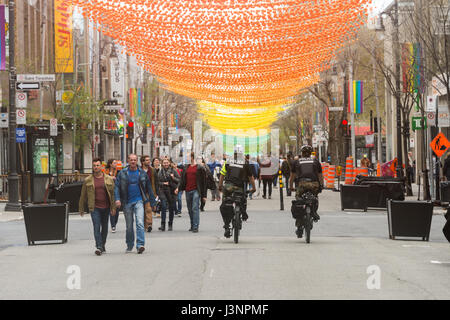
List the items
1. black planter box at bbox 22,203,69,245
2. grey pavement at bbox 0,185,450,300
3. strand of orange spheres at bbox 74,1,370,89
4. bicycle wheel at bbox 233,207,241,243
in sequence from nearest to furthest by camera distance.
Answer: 1. grey pavement at bbox 0,185,450,300
2. bicycle wheel at bbox 233,207,241,243
3. black planter box at bbox 22,203,69,245
4. strand of orange spheres at bbox 74,1,370,89

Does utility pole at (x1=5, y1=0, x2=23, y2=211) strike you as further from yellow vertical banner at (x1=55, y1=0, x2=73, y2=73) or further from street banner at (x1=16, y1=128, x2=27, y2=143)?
yellow vertical banner at (x1=55, y1=0, x2=73, y2=73)

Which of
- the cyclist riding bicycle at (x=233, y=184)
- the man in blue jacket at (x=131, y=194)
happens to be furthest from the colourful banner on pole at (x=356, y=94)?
the man in blue jacket at (x=131, y=194)

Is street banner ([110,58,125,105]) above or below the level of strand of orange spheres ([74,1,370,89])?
above

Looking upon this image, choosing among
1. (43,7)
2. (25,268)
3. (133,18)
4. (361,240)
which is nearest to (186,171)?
(133,18)

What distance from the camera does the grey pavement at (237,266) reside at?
9883mm

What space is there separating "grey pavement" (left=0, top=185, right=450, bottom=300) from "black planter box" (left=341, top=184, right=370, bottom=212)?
638 centimetres

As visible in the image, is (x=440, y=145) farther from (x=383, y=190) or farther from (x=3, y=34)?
(x=3, y=34)

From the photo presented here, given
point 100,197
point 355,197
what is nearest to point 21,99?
point 355,197

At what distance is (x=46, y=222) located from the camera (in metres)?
17.0

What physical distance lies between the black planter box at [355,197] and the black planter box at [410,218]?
9.53 meters

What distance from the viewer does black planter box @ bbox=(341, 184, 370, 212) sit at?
26.7m

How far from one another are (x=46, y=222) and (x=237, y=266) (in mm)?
6173

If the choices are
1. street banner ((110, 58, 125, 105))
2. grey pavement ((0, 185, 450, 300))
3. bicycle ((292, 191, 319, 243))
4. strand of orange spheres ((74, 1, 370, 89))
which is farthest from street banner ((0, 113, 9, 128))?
street banner ((110, 58, 125, 105))
